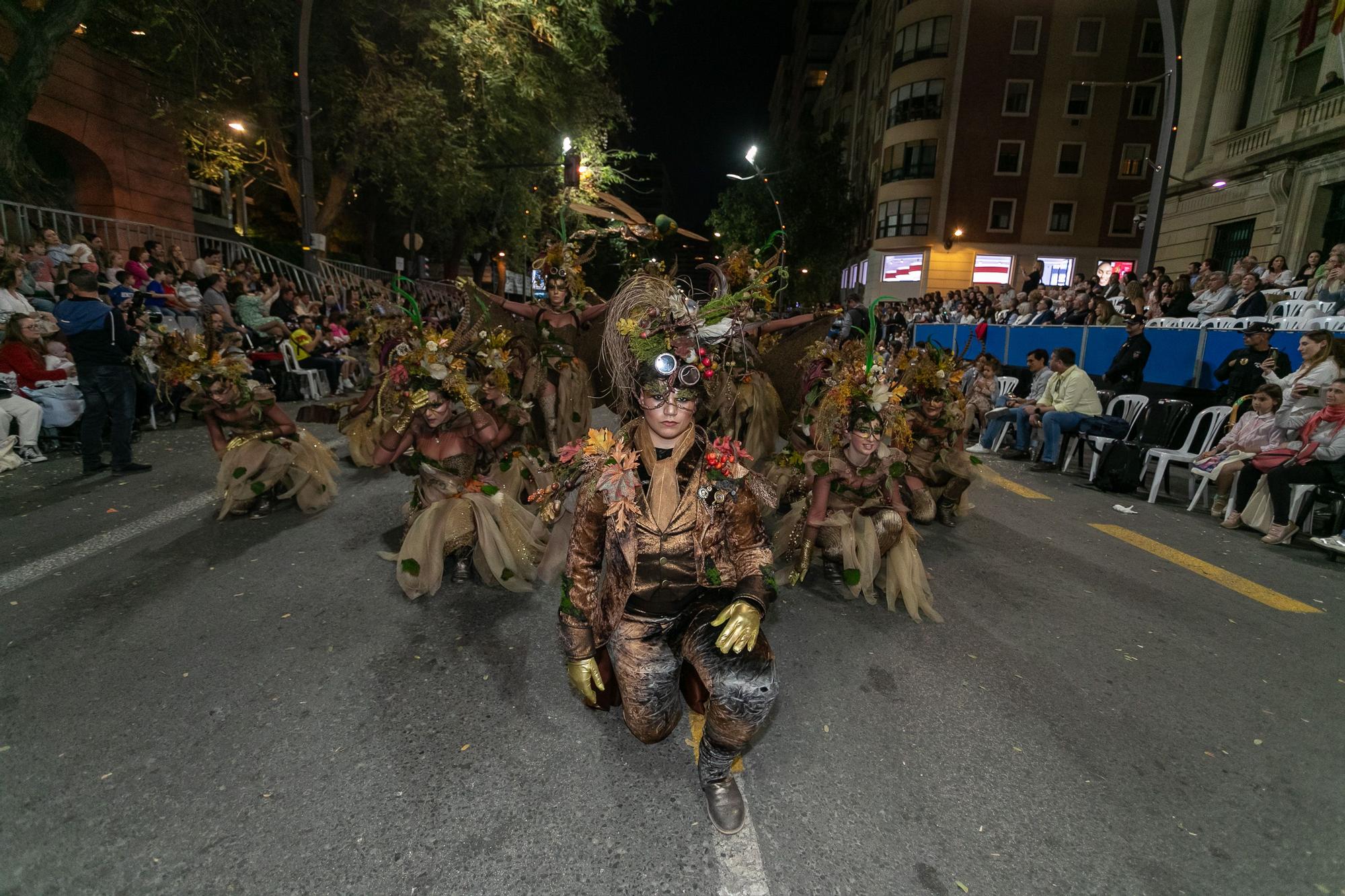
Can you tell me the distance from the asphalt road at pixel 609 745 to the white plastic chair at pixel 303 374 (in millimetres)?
7855

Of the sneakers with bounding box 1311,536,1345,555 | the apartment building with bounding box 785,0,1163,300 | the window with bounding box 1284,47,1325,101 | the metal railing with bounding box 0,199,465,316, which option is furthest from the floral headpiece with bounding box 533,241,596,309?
the apartment building with bounding box 785,0,1163,300

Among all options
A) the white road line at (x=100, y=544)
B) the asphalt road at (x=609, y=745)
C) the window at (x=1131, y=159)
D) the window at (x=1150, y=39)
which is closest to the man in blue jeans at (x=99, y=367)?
the white road line at (x=100, y=544)

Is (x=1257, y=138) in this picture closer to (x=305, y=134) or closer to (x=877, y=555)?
(x=877, y=555)

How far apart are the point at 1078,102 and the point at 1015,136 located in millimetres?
2934

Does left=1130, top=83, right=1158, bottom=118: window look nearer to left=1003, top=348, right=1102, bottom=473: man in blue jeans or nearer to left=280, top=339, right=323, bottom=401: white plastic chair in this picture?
left=1003, top=348, right=1102, bottom=473: man in blue jeans

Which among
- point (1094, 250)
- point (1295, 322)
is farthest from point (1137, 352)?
point (1094, 250)

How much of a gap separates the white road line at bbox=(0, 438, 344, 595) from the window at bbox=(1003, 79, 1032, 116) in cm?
3672

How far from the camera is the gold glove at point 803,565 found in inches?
177

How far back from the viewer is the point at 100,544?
4.88 metres

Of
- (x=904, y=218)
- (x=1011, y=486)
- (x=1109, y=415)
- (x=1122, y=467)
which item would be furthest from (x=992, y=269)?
(x=1011, y=486)

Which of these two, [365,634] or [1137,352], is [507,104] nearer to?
[1137,352]

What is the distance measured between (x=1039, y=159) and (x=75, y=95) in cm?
3623

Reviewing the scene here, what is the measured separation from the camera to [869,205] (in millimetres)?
37656

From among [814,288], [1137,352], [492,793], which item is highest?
[814,288]
